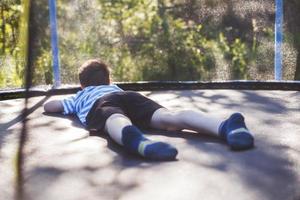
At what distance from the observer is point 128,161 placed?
143 centimetres

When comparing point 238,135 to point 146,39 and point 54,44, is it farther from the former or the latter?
point 146,39

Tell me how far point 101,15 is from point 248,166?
268 centimetres

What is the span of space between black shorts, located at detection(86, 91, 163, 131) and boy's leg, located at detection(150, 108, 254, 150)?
3 cm

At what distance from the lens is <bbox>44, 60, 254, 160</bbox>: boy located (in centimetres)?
145

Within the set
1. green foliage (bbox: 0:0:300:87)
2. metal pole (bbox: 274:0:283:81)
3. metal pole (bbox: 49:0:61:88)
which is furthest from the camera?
green foliage (bbox: 0:0:300:87)

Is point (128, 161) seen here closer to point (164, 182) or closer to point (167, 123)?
point (164, 182)

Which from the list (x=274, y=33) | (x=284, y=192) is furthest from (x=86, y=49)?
(x=284, y=192)

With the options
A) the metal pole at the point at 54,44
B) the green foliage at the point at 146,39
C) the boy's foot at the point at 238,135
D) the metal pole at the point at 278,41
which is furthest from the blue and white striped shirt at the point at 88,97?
the metal pole at the point at 278,41

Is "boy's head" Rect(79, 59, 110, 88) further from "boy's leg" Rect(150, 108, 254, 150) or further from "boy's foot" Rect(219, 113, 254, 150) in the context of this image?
"boy's foot" Rect(219, 113, 254, 150)

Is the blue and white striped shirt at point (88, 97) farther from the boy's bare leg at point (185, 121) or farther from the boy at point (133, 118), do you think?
the boy's bare leg at point (185, 121)

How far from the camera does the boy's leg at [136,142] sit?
4.55 ft

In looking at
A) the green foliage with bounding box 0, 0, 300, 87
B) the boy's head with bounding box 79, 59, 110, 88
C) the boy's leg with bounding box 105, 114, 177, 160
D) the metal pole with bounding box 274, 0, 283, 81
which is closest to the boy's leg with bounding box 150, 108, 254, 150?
the boy's leg with bounding box 105, 114, 177, 160

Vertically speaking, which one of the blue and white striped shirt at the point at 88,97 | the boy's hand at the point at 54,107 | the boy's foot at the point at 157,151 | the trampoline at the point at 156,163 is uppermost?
the blue and white striped shirt at the point at 88,97

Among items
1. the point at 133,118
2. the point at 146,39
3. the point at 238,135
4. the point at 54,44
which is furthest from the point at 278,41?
the point at 238,135
